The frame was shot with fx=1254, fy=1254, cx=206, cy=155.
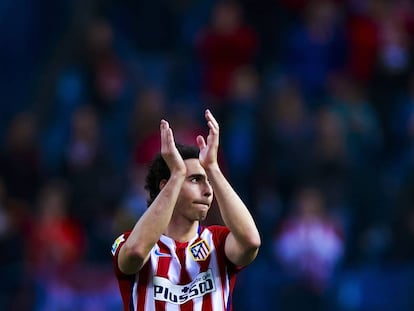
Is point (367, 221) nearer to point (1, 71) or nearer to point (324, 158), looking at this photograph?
point (324, 158)

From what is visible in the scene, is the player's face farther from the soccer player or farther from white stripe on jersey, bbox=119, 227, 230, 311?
white stripe on jersey, bbox=119, 227, 230, 311

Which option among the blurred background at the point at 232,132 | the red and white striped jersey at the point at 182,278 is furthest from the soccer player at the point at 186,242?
the blurred background at the point at 232,132

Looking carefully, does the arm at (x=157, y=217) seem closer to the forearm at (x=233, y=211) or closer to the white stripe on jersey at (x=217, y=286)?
Result: the forearm at (x=233, y=211)

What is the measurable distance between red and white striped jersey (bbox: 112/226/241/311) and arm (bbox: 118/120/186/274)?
180mm

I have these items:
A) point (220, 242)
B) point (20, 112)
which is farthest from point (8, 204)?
point (220, 242)

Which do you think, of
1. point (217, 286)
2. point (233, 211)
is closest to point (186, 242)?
point (217, 286)

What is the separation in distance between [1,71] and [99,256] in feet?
13.5

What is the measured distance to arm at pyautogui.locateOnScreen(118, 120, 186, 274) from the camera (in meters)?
6.79

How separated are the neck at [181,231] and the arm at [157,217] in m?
0.36

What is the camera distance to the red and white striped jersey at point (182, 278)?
23.0 feet

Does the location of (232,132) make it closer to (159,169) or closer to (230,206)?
(159,169)

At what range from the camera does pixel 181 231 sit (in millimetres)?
7242

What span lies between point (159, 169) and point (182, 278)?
0.73 m

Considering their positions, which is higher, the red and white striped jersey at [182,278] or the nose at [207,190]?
the nose at [207,190]
